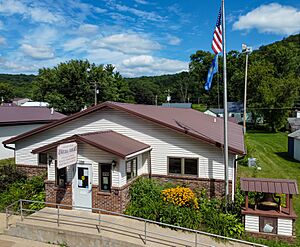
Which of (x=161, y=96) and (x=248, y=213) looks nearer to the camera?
(x=248, y=213)

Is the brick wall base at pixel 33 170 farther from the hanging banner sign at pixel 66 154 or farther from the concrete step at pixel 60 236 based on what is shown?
the concrete step at pixel 60 236

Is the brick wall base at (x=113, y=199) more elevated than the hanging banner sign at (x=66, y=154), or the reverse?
the hanging banner sign at (x=66, y=154)

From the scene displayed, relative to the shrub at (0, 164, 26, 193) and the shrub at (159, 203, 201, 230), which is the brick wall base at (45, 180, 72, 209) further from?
the shrub at (159, 203, 201, 230)

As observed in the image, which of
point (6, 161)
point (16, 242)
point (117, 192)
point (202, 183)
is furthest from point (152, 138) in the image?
point (6, 161)

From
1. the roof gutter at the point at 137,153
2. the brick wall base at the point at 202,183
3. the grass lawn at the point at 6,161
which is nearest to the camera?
the roof gutter at the point at 137,153

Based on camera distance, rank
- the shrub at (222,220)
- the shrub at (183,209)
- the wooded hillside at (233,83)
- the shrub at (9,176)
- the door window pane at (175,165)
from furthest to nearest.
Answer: the wooded hillside at (233,83), the shrub at (9,176), the door window pane at (175,165), the shrub at (183,209), the shrub at (222,220)

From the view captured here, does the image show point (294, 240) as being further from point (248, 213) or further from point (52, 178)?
point (52, 178)

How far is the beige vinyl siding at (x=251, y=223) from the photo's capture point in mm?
10141

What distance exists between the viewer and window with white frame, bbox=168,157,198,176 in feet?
43.1

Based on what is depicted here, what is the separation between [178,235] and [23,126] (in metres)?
22.0

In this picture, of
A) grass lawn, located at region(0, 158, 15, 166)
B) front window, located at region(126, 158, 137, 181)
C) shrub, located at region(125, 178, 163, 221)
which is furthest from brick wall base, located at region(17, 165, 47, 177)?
grass lawn, located at region(0, 158, 15, 166)

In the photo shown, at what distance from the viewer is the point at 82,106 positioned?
5397cm

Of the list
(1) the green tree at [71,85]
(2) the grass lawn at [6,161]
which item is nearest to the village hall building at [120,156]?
(2) the grass lawn at [6,161]

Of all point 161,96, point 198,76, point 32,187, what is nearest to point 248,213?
point 32,187
